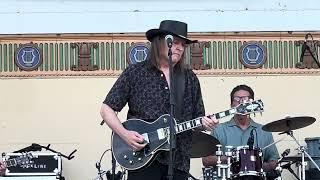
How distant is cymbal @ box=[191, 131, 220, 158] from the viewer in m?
6.54

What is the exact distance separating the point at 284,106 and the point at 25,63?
8.66 ft

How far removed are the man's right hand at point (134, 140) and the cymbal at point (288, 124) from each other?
212cm

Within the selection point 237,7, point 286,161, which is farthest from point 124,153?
point 237,7

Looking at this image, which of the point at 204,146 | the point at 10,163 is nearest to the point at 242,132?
the point at 204,146

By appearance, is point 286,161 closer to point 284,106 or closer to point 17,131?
point 284,106

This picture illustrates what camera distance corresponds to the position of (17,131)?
779 cm

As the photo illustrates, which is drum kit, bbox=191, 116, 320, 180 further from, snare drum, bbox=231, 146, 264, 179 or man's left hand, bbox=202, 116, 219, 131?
man's left hand, bbox=202, 116, 219, 131

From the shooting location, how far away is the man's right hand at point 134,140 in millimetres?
5143

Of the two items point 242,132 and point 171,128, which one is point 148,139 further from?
point 242,132

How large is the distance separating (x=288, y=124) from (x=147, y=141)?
221cm

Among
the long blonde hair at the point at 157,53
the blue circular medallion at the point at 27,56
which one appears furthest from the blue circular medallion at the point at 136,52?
the long blonde hair at the point at 157,53

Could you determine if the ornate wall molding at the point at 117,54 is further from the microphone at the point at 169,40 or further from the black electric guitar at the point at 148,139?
the microphone at the point at 169,40

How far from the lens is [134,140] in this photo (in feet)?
16.9

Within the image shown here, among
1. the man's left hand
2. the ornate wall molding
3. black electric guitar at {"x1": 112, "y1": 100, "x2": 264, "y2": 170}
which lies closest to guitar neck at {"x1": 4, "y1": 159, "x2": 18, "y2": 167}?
the ornate wall molding
